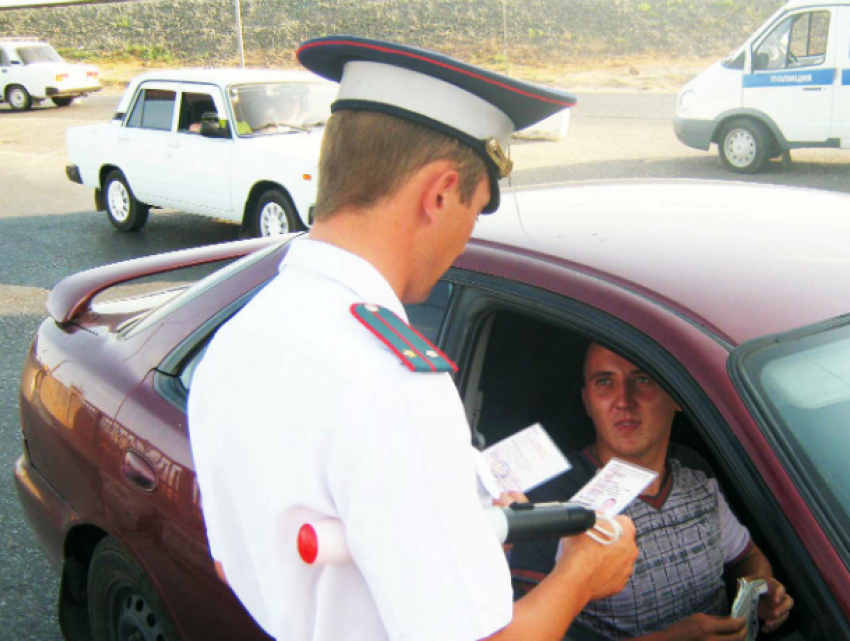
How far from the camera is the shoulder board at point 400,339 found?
1.09 metres

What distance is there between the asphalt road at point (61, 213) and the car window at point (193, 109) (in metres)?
1.12

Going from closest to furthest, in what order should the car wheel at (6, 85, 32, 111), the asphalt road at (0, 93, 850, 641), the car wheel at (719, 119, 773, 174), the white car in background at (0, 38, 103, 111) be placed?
the asphalt road at (0, 93, 850, 641), the car wheel at (719, 119, 773, 174), the white car in background at (0, 38, 103, 111), the car wheel at (6, 85, 32, 111)

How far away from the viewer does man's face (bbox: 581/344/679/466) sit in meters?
2.18

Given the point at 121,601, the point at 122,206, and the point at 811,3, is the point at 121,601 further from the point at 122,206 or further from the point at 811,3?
the point at 811,3

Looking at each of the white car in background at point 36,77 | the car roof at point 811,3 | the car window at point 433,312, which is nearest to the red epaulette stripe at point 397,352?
the car window at point 433,312

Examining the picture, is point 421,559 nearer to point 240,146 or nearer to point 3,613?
point 3,613

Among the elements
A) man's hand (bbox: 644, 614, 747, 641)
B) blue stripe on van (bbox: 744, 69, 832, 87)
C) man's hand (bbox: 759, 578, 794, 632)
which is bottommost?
man's hand (bbox: 644, 614, 747, 641)

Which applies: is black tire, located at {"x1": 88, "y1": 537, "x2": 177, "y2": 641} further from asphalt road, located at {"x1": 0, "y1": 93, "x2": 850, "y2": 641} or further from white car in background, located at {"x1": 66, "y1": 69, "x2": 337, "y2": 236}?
white car in background, located at {"x1": 66, "y1": 69, "x2": 337, "y2": 236}

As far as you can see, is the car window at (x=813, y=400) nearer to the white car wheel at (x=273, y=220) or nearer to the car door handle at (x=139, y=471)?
the car door handle at (x=139, y=471)

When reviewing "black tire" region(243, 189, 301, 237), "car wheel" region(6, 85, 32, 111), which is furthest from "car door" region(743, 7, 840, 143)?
"car wheel" region(6, 85, 32, 111)

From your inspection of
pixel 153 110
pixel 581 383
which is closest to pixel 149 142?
pixel 153 110

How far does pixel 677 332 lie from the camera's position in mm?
1694

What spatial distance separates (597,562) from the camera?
1.29 metres

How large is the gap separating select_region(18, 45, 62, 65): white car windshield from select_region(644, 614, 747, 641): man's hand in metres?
24.8
